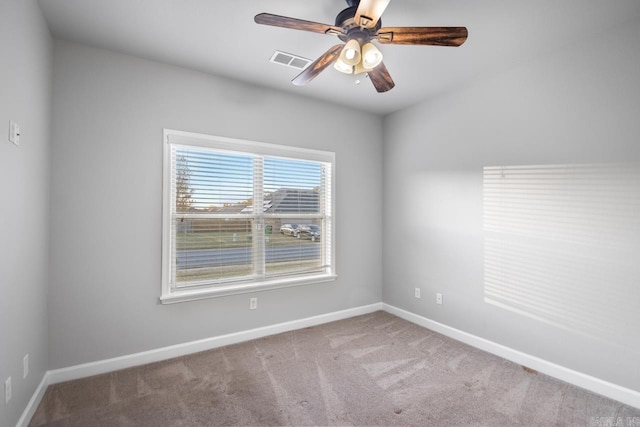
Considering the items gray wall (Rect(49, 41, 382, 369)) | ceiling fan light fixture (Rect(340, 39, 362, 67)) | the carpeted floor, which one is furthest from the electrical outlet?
ceiling fan light fixture (Rect(340, 39, 362, 67))

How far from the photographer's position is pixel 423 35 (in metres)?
1.73

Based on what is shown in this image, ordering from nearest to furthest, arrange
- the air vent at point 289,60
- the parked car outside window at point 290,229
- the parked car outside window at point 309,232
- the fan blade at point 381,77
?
the fan blade at point 381,77
the air vent at point 289,60
the parked car outside window at point 290,229
the parked car outside window at point 309,232

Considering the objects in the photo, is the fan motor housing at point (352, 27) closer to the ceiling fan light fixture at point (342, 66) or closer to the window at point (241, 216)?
the ceiling fan light fixture at point (342, 66)

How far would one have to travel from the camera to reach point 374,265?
4.13 metres

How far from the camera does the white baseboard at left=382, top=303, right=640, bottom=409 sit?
2.14 m

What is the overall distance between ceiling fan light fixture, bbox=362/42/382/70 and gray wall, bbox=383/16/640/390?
5.50 feet

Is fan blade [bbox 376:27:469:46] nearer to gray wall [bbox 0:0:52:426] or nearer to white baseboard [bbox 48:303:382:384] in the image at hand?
gray wall [bbox 0:0:52:426]

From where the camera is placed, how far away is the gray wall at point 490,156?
87.2 inches

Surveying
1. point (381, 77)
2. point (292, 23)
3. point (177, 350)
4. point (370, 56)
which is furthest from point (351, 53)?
point (177, 350)

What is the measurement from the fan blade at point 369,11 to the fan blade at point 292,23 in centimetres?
18

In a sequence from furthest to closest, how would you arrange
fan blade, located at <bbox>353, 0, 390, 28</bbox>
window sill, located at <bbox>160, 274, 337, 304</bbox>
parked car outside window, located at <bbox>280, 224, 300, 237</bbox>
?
parked car outside window, located at <bbox>280, 224, 300, 237</bbox> → window sill, located at <bbox>160, 274, 337, 304</bbox> → fan blade, located at <bbox>353, 0, 390, 28</bbox>

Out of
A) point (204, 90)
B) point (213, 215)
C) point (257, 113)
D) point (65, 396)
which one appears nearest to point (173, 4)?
point (204, 90)

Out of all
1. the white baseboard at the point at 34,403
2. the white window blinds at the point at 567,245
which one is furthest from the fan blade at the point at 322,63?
the white baseboard at the point at 34,403

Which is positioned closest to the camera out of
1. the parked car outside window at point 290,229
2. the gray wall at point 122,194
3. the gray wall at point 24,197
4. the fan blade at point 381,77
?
the gray wall at point 24,197
